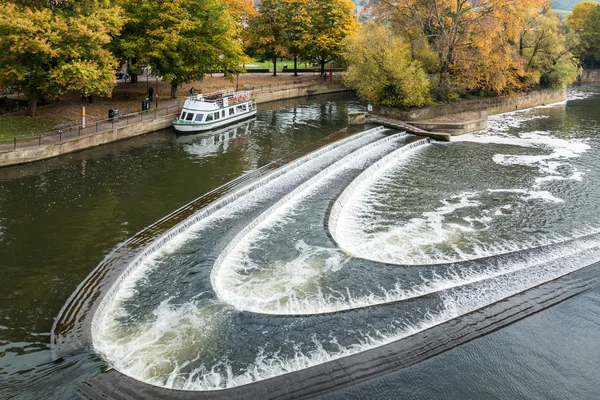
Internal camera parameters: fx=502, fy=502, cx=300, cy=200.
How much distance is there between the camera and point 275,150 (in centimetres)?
3653

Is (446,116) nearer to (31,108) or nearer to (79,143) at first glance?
(79,143)

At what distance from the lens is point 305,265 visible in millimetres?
18703

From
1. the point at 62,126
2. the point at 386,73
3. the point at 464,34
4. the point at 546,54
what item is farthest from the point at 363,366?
the point at 546,54

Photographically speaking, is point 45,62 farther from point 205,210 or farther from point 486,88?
point 486,88

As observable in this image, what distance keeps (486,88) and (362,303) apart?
50.5 metres

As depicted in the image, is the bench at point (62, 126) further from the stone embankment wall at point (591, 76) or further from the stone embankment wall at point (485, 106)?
the stone embankment wall at point (591, 76)

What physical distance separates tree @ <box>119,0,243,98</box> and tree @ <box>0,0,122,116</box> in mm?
6822

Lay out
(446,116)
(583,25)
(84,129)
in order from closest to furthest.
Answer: (84,129) → (446,116) → (583,25)

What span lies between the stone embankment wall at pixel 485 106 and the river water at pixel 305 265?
13552 mm

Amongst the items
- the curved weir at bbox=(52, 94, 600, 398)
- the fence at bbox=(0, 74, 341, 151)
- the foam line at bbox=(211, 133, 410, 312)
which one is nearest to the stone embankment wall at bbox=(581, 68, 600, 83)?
the curved weir at bbox=(52, 94, 600, 398)

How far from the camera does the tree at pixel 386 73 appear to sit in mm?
46750

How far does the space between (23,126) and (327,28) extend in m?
46.4

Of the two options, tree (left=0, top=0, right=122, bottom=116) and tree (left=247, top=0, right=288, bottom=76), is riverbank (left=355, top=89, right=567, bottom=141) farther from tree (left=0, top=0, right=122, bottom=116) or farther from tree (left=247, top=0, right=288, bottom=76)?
tree (left=247, top=0, right=288, bottom=76)

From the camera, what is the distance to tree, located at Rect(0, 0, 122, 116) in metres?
32.8
